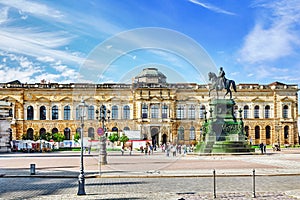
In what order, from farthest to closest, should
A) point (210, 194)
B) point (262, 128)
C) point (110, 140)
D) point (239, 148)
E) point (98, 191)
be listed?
point (262, 128), point (110, 140), point (239, 148), point (98, 191), point (210, 194)

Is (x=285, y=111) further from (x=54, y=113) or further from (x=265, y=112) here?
(x=54, y=113)

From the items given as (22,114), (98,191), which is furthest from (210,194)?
(22,114)

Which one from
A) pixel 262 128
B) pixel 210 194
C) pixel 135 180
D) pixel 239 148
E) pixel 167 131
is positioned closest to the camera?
pixel 210 194

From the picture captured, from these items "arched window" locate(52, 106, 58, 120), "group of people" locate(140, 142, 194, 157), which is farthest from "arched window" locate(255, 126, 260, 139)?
"group of people" locate(140, 142, 194, 157)

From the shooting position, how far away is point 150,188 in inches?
626

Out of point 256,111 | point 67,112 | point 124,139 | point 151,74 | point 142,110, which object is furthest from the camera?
point 256,111

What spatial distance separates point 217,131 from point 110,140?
29.5m

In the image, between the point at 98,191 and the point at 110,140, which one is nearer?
the point at 98,191

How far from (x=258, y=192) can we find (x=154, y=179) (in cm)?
597

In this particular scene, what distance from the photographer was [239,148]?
3662 centimetres

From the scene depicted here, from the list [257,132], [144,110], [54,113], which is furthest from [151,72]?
[257,132]

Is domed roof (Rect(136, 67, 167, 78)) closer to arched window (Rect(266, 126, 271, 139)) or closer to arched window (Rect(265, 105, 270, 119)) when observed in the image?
arched window (Rect(265, 105, 270, 119))

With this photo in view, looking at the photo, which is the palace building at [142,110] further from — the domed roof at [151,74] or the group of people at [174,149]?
the domed roof at [151,74]

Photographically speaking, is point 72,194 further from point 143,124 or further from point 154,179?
point 143,124
